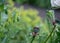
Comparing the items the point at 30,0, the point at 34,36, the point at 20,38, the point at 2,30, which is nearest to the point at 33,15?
the point at 20,38

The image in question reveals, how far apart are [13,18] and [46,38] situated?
0.35 meters

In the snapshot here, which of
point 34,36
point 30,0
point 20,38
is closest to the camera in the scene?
point 34,36

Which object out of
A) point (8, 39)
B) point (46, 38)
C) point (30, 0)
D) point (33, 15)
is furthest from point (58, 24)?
point (30, 0)

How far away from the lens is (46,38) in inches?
51.9

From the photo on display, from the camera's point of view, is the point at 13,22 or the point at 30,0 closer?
the point at 13,22

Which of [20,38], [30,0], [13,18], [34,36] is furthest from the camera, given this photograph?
[30,0]

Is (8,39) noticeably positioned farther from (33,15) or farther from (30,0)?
(30,0)

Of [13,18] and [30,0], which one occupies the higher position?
[13,18]

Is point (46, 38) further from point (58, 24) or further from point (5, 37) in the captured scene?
point (5, 37)

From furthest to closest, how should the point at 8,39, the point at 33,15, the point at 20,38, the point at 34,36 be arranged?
the point at 33,15
the point at 20,38
the point at 8,39
the point at 34,36

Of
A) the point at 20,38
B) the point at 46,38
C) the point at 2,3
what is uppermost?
the point at 2,3

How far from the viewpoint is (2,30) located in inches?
59.1

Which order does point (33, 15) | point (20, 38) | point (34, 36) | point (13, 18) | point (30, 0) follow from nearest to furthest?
point (34, 36)
point (13, 18)
point (20, 38)
point (33, 15)
point (30, 0)

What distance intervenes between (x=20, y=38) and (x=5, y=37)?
12.5 inches
